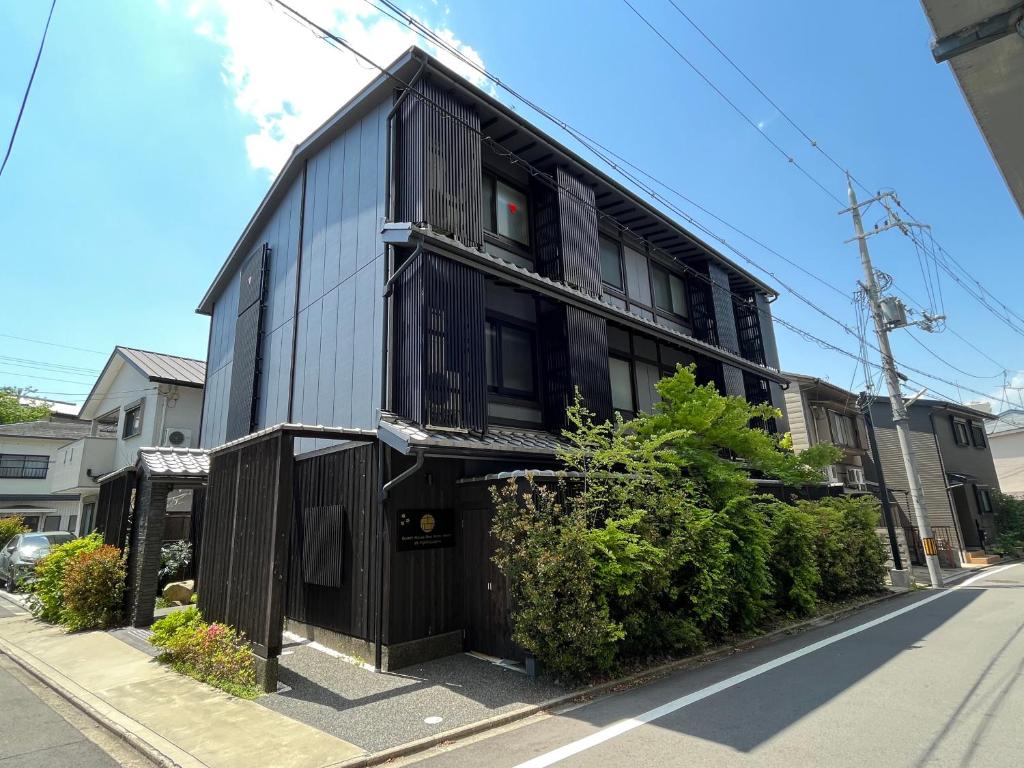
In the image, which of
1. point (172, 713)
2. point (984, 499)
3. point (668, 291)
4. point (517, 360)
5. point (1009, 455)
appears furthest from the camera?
point (1009, 455)

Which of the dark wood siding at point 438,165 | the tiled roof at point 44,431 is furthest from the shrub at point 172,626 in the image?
the tiled roof at point 44,431

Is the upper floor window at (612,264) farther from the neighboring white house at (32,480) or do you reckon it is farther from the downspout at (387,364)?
the neighboring white house at (32,480)

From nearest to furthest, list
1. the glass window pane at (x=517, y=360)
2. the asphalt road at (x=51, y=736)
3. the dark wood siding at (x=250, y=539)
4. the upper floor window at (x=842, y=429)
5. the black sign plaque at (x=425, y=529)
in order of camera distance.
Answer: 1. the asphalt road at (x=51, y=736)
2. the dark wood siding at (x=250, y=539)
3. the black sign plaque at (x=425, y=529)
4. the glass window pane at (x=517, y=360)
5. the upper floor window at (x=842, y=429)

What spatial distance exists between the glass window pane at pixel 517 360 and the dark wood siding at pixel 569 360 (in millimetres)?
275

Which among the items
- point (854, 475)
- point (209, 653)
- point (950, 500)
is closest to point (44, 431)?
point (209, 653)

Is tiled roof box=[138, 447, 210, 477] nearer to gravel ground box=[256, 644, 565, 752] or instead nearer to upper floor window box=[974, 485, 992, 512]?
gravel ground box=[256, 644, 565, 752]

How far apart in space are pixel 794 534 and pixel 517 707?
715 cm

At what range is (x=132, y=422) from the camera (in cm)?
1958

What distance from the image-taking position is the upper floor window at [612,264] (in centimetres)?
1395

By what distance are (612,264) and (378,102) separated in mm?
6971

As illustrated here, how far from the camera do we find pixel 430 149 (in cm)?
938

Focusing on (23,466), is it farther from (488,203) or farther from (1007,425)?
(1007,425)

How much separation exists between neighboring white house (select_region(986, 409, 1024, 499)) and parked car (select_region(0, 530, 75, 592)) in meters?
49.4

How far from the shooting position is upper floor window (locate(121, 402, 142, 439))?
1893cm
